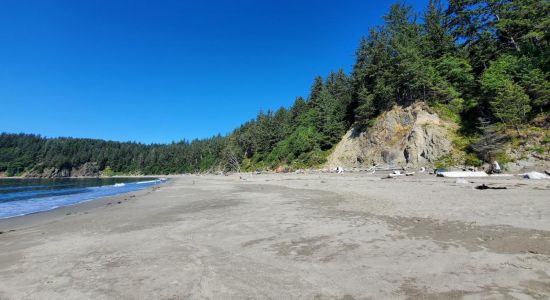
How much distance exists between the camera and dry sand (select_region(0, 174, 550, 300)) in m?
4.16

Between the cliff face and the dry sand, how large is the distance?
1960 cm

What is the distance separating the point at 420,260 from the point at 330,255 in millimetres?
1788

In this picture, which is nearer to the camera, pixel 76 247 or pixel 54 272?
pixel 54 272

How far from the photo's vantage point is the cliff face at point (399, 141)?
28.7 meters

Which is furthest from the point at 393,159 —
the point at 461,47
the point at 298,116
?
the point at 298,116

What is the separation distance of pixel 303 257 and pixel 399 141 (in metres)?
31.8

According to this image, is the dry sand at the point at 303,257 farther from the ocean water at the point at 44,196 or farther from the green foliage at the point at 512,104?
the green foliage at the point at 512,104

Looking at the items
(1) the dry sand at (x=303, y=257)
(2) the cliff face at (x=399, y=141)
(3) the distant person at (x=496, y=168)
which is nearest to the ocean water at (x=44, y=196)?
(1) the dry sand at (x=303, y=257)

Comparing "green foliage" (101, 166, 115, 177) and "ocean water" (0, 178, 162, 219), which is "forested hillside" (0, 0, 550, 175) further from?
"green foliage" (101, 166, 115, 177)

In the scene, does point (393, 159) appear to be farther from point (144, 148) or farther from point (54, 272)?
point (144, 148)

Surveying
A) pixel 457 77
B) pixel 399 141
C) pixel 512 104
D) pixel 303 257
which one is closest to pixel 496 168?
pixel 512 104

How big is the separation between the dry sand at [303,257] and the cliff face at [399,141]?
19603 mm

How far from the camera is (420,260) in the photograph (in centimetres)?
511

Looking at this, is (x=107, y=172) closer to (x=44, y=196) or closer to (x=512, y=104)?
(x=44, y=196)
